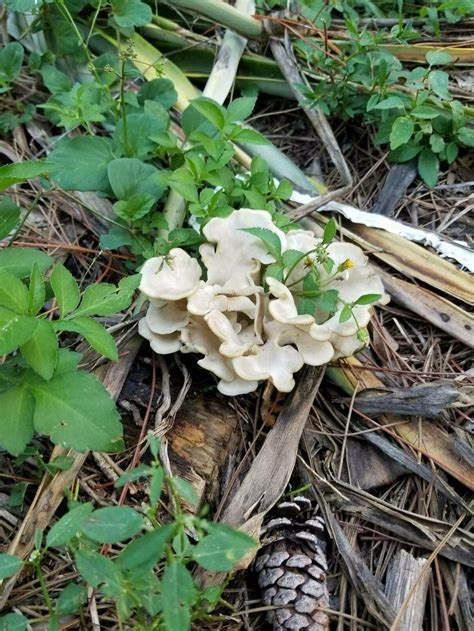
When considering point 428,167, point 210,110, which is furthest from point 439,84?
point 210,110

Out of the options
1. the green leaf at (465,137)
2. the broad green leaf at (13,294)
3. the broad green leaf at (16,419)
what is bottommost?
the broad green leaf at (16,419)

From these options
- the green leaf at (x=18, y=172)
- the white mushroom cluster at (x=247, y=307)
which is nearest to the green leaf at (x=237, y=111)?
the white mushroom cluster at (x=247, y=307)

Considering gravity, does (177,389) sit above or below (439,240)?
below

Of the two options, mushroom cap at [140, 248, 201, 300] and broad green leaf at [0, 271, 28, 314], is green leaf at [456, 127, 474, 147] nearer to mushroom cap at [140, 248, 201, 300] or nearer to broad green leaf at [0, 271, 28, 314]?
mushroom cap at [140, 248, 201, 300]

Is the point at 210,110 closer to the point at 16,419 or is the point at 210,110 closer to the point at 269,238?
the point at 269,238

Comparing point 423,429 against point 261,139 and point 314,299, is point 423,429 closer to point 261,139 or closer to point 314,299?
point 314,299

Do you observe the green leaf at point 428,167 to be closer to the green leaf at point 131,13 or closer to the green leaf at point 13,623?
the green leaf at point 131,13

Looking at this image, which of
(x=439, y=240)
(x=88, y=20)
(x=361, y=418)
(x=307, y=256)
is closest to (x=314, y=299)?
(x=307, y=256)
